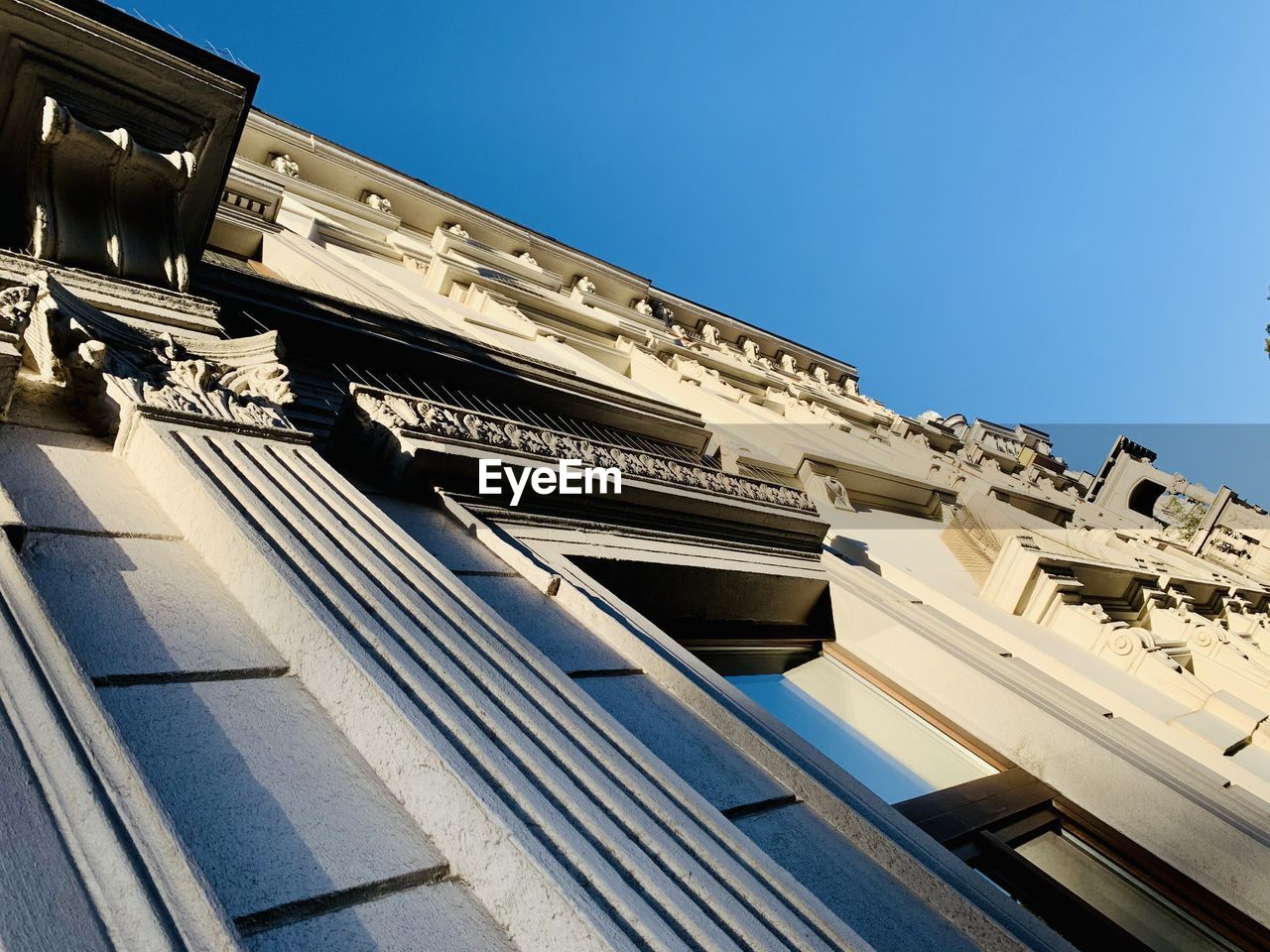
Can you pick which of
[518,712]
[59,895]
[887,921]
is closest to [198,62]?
[518,712]

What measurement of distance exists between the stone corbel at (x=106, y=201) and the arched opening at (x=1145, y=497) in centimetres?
3292

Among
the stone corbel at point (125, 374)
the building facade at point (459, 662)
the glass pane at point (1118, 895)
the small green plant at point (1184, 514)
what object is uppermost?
the small green plant at point (1184, 514)

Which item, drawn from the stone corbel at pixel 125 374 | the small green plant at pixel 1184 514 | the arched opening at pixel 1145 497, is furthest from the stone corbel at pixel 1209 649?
the arched opening at pixel 1145 497

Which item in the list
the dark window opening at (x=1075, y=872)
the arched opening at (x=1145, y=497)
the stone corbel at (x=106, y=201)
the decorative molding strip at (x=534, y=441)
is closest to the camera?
the dark window opening at (x=1075, y=872)

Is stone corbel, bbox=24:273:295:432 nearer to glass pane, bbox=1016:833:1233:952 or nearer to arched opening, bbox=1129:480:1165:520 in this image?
glass pane, bbox=1016:833:1233:952

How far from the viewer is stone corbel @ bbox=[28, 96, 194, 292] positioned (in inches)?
175

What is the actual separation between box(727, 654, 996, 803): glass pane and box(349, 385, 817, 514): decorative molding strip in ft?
5.56

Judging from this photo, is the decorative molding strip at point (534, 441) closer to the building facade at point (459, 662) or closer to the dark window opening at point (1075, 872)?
the building facade at point (459, 662)

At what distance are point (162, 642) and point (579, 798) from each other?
4.24 feet

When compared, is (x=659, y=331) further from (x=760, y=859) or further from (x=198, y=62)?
(x=760, y=859)

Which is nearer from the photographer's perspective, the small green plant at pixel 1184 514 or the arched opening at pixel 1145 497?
the small green plant at pixel 1184 514

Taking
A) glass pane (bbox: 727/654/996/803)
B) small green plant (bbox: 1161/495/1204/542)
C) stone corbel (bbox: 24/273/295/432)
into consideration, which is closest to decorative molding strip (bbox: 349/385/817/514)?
stone corbel (bbox: 24/273/295/432)

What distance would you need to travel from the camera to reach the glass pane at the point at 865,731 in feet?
15.8

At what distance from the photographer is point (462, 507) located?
4.42 meters
